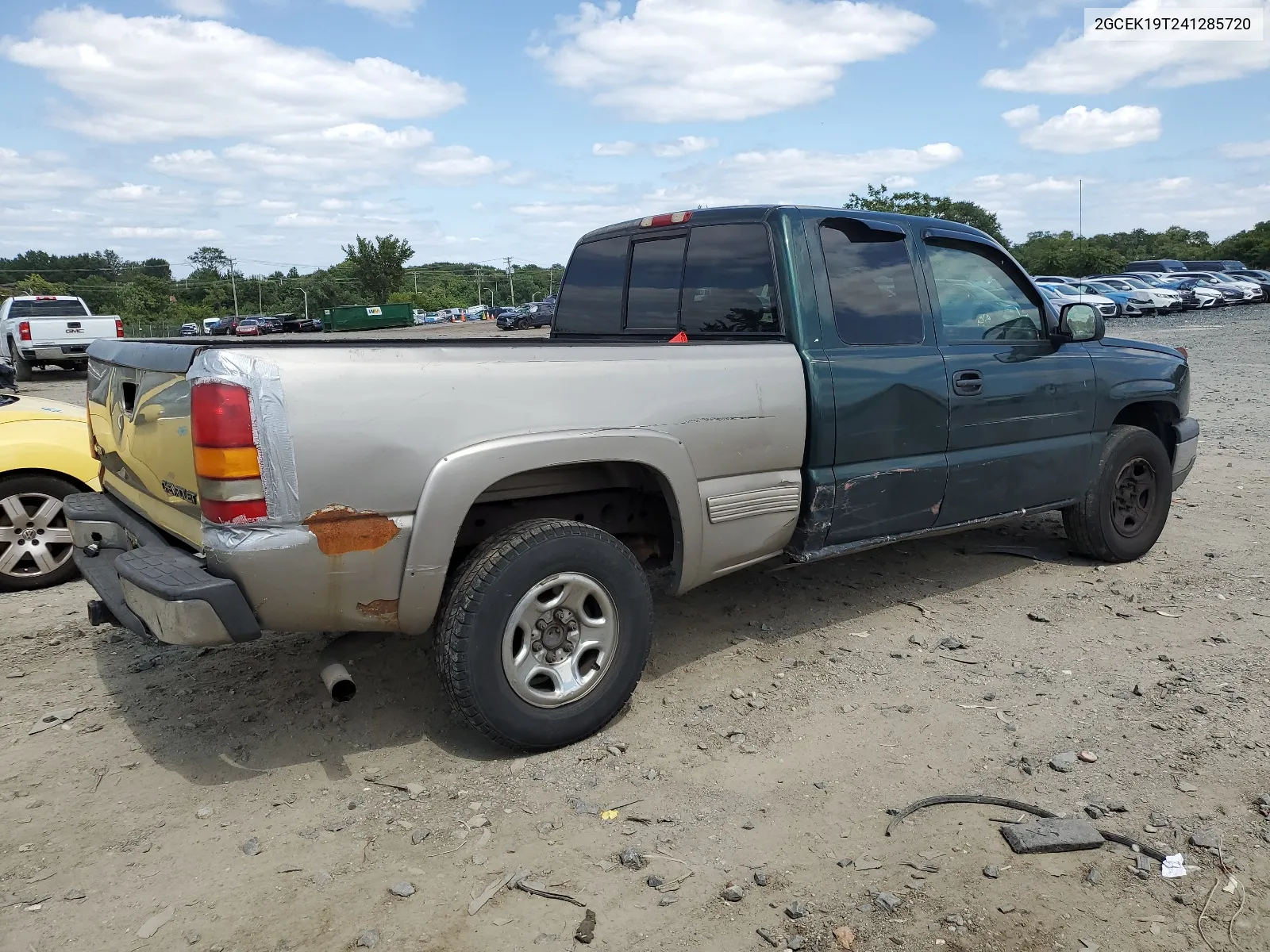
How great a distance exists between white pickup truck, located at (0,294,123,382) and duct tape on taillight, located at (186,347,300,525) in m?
18.3

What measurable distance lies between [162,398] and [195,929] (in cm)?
166

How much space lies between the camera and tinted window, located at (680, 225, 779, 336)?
13.4 ft

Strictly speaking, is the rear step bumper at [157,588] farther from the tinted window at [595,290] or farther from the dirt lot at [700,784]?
the tinted window at [595,290]

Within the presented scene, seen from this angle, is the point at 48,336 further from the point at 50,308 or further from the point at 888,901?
the point at 888,901

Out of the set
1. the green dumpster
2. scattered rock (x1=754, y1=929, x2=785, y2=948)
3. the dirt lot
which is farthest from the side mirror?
the green dumpster

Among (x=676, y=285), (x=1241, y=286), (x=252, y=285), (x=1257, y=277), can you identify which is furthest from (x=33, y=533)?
(x=252, y=285)

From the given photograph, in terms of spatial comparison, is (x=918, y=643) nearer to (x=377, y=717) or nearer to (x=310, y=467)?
(x=377, y=717)

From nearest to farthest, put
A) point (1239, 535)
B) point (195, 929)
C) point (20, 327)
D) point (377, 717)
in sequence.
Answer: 1. point (195, 929)
2. point (377, 717)
3. point (1239, 535)
4. point (20, 327)

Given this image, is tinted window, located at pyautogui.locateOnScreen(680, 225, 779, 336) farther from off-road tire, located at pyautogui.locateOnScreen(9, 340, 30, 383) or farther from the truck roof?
off-road tire, located at pyautogui.locateOnScreen(9, 340, 30, 383)

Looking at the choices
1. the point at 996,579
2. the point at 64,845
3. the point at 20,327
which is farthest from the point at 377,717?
the point at 20,327

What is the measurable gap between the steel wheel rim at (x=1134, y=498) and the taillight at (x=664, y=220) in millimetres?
2991

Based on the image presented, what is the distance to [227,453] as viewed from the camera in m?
2.76

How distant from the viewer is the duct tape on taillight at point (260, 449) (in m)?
2.76

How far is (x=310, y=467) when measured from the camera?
9.27 ft
